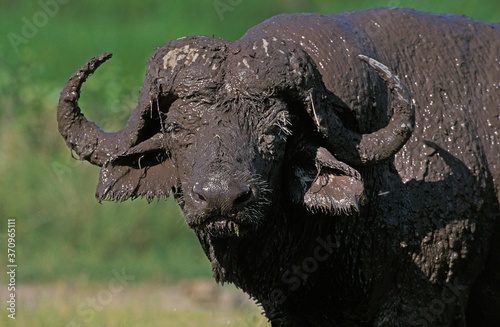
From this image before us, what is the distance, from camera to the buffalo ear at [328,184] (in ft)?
21.1

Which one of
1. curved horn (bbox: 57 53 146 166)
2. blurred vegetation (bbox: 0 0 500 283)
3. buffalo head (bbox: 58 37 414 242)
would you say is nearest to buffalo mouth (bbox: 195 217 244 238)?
buffalo head (bbox: 58 37 414 242)

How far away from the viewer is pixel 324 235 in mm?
6965

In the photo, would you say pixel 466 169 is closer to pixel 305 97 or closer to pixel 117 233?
pixel 305 97

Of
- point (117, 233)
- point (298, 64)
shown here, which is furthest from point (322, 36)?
point (117, 233)

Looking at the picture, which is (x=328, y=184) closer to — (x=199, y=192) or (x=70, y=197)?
(x=199, y=192)

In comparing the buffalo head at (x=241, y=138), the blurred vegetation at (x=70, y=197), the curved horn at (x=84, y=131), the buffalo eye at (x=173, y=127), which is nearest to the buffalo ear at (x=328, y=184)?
the buffalo head at (x=241, y=138)

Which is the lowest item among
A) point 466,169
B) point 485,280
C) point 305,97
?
point 485,280

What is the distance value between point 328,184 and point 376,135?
0.36m

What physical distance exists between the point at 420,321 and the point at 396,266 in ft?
1.06

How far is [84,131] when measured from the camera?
6992 millimetres

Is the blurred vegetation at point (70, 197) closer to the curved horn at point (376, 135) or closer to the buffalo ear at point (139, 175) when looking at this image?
the buffalo ear at point (139, 175)

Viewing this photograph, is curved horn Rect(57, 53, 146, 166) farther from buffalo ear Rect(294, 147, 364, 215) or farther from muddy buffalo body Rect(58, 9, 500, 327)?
buffalo ear Rect(294, 147, 364, 215)

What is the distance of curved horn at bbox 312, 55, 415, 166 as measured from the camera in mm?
6422

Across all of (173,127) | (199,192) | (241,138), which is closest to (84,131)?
(173,127)
